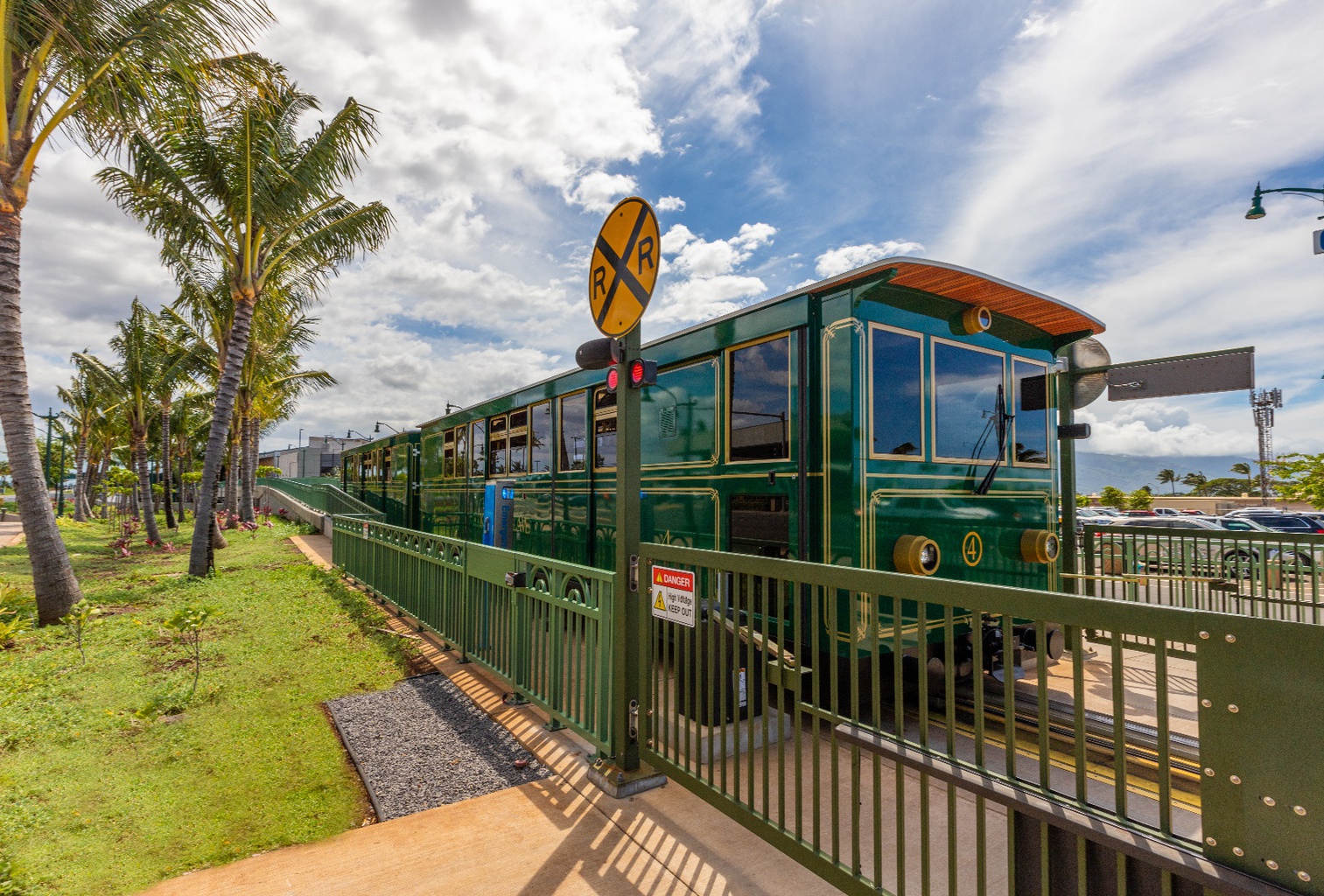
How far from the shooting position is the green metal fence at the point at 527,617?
13.3 feet

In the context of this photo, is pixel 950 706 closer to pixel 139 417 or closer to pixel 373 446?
pixel 373 446

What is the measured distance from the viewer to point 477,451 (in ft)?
36.4

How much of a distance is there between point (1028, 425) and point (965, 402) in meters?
1.01

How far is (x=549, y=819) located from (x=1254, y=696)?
302 cm

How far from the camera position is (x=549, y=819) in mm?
3449

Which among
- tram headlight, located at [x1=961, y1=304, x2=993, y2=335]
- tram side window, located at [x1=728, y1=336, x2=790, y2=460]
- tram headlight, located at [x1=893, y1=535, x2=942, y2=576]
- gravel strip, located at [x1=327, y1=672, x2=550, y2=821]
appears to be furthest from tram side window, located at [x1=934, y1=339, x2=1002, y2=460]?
gravel strip, located at [x1=327, y1=672, x2=550, y2=821]

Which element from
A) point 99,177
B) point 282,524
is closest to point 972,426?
point 99,177

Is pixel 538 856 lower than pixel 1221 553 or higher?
lower

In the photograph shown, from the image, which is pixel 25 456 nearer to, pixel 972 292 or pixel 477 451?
pixel 477 451

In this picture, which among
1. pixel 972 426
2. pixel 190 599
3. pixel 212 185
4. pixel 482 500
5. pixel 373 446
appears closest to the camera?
pixel 972 426

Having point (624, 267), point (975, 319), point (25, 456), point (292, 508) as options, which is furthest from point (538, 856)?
point (292, 508)

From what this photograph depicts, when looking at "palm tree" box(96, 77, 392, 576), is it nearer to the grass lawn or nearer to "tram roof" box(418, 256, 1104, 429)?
the grass lawn

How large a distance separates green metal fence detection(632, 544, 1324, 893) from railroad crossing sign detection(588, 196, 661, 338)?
1.36 metres

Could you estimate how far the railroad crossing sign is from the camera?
3.75 meters
